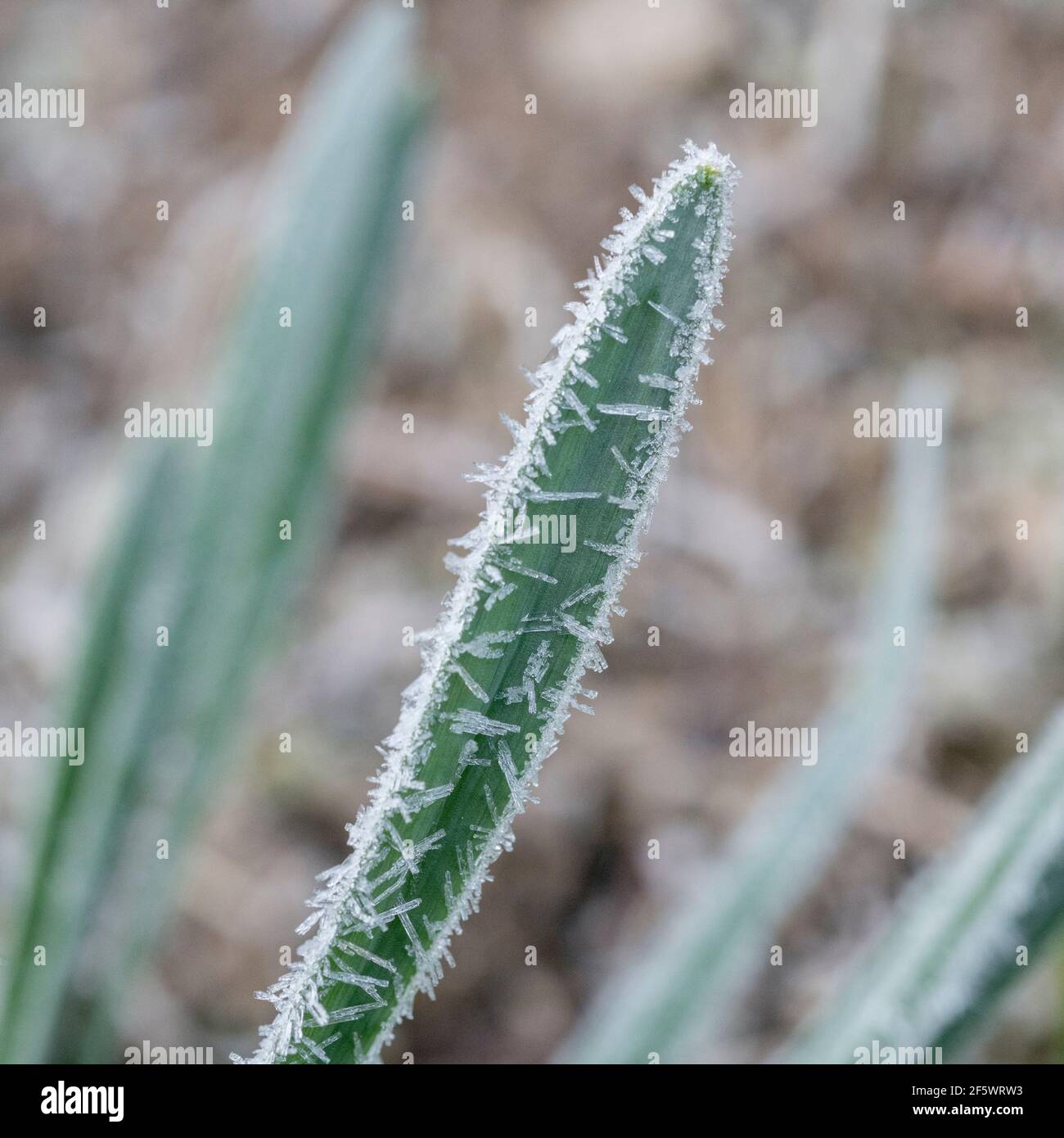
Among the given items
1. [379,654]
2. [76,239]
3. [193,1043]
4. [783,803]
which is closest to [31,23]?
[76,239]

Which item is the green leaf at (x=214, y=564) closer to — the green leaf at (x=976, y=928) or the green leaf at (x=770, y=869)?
the green leaf at (x=770, y=869)

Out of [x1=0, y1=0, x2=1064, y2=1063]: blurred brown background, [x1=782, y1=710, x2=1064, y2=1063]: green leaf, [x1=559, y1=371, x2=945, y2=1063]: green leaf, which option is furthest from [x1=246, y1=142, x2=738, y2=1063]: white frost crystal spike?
[x1=0, y1=0, x2=1064, y2=1063]: blurred brown background

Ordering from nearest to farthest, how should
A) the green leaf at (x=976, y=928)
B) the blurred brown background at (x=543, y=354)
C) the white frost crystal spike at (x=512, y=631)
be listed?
the white frost crystal spike at (x=512, y=631), the green leaf at (x=976, y=928), the blurred brown background at (x=543, y=354)

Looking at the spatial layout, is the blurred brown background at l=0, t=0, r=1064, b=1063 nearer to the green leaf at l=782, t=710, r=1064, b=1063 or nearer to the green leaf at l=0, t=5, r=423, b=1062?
the green leaf at l=0, t=5, r=423, b=1062

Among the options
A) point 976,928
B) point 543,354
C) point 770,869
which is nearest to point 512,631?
point 976,928

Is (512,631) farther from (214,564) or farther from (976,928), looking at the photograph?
(214,564)

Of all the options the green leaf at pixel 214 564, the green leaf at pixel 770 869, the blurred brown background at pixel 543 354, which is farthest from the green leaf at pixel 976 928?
the blurred brown background at pixel 543 354
